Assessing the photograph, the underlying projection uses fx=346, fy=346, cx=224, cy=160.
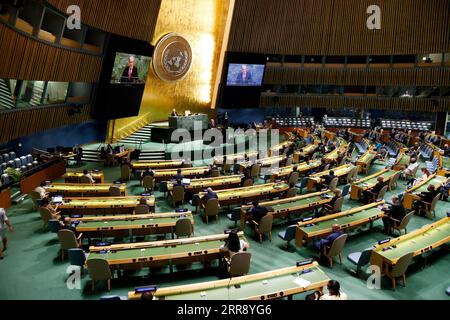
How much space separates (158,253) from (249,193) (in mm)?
4694

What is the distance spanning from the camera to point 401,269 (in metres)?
6.79

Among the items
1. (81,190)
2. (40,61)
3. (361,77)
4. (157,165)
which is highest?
(361,77)

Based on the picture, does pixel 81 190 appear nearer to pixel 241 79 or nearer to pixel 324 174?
pixel 324 174

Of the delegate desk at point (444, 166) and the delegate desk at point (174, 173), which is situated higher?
the delegate desk at point (444, 166)

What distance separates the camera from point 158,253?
22.5ft

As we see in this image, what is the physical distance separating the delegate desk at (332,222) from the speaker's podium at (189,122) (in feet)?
39.4

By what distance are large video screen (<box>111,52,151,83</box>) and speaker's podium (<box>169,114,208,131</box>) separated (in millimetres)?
2710

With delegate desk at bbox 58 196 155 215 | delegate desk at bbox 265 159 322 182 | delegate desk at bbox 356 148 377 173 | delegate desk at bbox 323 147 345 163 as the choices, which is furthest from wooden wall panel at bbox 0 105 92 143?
delegate desk at bbox 356 148 377 173

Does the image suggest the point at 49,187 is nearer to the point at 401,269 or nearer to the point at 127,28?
the point at 127,28

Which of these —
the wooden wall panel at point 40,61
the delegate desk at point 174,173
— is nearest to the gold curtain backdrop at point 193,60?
the wooden wall panel at point 40,61

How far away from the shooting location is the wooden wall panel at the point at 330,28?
22.1 meters

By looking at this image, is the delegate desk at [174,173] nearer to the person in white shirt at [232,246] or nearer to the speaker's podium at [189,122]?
the speaker's podium at [189,122]

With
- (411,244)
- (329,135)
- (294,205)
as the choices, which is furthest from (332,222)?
(329,135)

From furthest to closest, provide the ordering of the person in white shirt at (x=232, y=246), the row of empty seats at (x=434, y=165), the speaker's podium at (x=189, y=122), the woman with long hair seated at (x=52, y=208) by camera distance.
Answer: the speaker's podium at (x=189, y=122) → the row of empty seats at (x=434, y=165) → the woman with long hair seated at (x=52, y=208) → the person in white shirt at (x=232, y=246)
